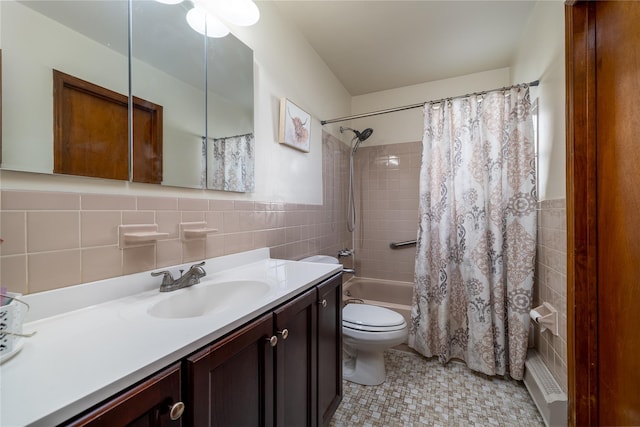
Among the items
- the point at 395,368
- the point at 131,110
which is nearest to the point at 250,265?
the point at 131,110

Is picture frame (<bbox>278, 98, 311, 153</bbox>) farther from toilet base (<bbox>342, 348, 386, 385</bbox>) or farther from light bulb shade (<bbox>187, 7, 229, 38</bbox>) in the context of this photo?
toilet base (<bbox>342, 348, 386, 385</bbox>)

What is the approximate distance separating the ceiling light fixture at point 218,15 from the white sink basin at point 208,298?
1.15 m

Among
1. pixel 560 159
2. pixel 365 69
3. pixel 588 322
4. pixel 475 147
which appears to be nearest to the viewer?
pixel 588 322

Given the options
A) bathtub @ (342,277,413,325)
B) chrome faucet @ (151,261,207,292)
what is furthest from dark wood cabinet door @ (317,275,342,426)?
bathtub @ (342,277,413,325)

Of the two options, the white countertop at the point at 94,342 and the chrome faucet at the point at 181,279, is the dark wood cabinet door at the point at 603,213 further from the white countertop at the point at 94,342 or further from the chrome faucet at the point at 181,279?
the chrome faucet at the point at 181,279

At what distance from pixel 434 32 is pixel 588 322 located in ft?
6.65

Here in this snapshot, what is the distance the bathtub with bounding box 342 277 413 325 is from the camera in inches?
103

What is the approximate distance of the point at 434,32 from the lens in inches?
75.0

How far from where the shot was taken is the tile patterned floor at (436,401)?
4.50 ft

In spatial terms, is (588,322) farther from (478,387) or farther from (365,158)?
(365,158)

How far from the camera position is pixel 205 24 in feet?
3.86

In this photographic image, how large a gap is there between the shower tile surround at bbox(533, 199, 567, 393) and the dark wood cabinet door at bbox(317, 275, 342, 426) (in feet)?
3.64

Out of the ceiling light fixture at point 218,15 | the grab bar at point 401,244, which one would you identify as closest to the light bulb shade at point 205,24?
the ceiling light fixture at point 218,15

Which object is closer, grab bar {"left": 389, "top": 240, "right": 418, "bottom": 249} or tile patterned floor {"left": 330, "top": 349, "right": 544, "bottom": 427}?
tile patterned floor {"left": 330, "top": 349, "right": 544, "bottom": 427}
